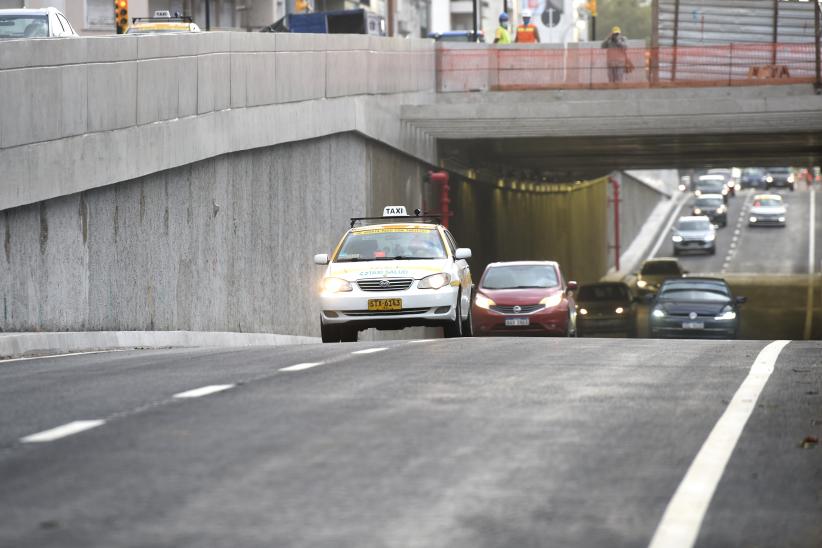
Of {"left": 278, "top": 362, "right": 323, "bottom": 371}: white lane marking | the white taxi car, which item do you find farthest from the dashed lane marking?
the white taxi car

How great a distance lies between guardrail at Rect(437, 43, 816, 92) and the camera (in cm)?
4347

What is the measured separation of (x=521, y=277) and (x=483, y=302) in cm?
123

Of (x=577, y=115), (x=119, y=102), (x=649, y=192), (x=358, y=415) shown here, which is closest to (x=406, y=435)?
(x=358, y=415)

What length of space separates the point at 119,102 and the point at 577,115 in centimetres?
2080

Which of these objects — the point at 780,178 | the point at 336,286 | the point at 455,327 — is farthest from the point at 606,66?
the point at 780,178

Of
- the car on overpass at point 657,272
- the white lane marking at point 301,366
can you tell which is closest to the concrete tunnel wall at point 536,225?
the car on overpass at point 657,272

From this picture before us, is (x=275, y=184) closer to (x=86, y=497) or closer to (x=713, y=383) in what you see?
(x=713, y=383)

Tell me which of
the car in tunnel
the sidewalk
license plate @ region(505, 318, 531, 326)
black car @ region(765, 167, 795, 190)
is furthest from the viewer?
black car @ region(765, 167, 795, 190)

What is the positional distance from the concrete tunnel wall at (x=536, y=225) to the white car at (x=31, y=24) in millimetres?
19921

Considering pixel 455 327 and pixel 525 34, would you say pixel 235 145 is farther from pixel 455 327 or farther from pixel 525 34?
pixel 525 34

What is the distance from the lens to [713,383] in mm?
12742

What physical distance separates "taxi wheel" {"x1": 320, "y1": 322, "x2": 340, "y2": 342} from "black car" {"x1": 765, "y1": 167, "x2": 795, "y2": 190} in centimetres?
10478

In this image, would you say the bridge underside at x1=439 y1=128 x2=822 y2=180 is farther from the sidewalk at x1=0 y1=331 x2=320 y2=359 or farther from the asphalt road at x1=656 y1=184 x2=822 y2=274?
the sidewalk at x1=0 y1=331 x2=320 y2=359

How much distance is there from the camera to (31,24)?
26109mm
